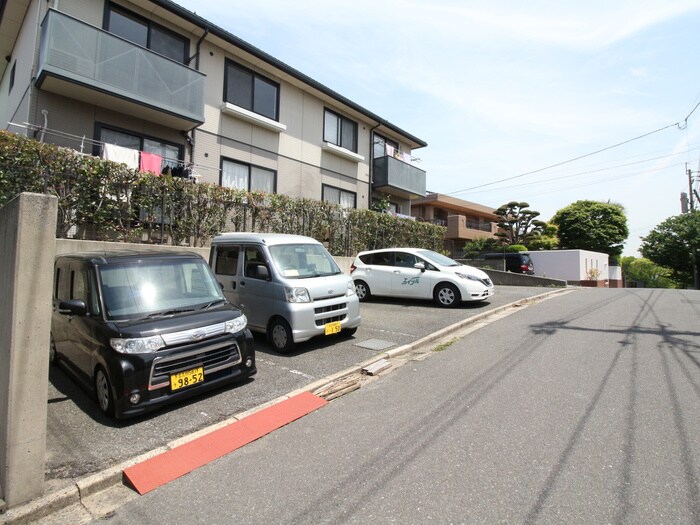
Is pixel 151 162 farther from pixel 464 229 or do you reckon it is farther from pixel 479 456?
pixel 464 229

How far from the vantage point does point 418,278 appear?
997cm

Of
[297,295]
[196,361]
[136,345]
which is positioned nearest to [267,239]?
[297,295]

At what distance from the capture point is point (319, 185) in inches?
613

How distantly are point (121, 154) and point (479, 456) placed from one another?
10095 mm

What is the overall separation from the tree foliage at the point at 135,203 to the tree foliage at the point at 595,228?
94.9 ft

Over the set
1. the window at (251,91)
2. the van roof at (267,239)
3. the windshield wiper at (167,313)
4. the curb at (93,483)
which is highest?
the window at (251,91)

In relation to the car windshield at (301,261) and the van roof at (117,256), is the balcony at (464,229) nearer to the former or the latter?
the car windshield at (301,261)

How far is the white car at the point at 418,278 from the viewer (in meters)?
9.59

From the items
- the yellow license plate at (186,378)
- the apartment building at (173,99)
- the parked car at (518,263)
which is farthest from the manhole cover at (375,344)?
the parked car at (518,263)

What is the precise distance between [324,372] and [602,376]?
3517 mm

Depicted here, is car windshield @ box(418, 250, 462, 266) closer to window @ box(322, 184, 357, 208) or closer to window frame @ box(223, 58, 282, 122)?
window @ box(322, 184, 357, 208)

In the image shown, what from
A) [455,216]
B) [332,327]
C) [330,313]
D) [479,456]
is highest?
[455,216]

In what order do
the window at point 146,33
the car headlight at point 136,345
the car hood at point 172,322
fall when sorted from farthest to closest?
the window at point 146,33 < the car hood at point 172,322 < the car headlight at point 136,345

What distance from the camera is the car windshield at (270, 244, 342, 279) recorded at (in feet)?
20.9
